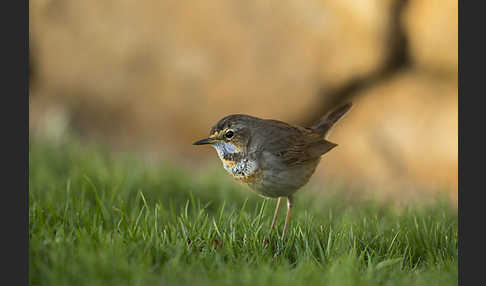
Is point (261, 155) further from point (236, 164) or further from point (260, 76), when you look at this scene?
point (260, 76)

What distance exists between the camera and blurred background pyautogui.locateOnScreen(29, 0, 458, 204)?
7.65 m

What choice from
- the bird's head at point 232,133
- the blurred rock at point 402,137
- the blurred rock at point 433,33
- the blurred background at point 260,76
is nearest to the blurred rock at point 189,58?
the blurred background at point 260,76

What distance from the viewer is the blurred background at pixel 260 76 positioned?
765cm

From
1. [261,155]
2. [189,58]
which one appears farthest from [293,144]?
[189,58]

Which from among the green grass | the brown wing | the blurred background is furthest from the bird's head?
the blurred background

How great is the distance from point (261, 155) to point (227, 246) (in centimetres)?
84

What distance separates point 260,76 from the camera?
8.31 metres

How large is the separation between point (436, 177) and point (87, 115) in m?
5.52

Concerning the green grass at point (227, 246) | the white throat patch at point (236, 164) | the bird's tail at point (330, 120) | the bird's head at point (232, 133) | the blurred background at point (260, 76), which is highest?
the blurred background at point (260, 76)

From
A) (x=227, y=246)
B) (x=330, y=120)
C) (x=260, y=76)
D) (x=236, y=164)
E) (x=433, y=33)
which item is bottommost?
(x=227, y=246)

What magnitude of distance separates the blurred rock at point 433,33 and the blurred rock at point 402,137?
24 centimetres

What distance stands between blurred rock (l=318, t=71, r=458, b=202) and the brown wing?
277 cm

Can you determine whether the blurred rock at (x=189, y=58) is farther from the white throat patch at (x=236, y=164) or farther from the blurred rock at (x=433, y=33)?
the white throat patch at (x=236, y=164)

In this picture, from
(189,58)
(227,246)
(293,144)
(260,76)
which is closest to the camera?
(227,246)
